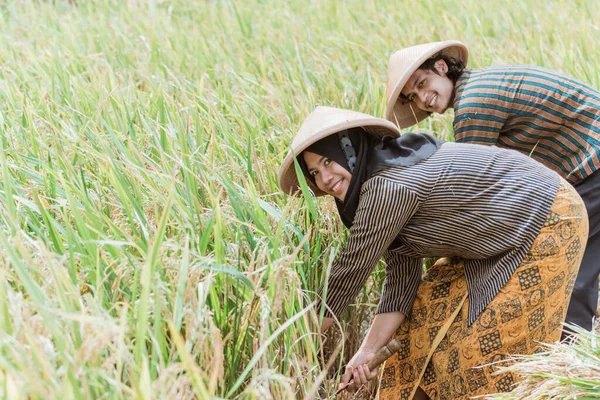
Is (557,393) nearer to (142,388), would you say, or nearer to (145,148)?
(142,388)

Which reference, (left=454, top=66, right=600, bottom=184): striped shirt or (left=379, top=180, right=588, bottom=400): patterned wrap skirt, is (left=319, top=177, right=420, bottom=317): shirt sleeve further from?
(left=454, top=66, right=600, bottom=184): striped shirt

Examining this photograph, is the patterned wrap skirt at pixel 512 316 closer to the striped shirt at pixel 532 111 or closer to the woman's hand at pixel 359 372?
the woman's hand at pixel 359 372

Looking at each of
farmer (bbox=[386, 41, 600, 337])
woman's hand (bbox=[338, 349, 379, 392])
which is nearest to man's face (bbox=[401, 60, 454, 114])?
farmer (bbox=[386, 41, 600, 337])

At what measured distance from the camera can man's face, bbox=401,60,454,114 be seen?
7.58ft

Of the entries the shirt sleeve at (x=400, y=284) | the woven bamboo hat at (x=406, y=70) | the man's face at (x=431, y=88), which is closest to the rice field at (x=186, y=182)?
the shirt sleeve at (x=400, y=284)

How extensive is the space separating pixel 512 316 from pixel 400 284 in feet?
0.99

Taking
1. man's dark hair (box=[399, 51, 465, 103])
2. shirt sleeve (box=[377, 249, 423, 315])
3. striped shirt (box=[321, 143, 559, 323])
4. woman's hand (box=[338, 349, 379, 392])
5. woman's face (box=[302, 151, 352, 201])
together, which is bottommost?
woman's hand (box=[338, 349, 379, 392])

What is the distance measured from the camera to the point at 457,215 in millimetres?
1892

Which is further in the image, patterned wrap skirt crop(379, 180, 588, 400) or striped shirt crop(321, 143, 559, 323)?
patterned wrap skirt crop(379, 180, 588, 400)

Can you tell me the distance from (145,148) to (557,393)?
4.37ft

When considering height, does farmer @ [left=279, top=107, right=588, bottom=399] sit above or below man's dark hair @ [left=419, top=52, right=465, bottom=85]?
below

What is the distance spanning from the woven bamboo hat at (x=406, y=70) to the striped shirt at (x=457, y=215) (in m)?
0.39

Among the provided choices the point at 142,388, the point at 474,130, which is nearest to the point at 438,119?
the point at 474,130

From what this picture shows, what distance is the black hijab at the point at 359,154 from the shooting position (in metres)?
1.84
